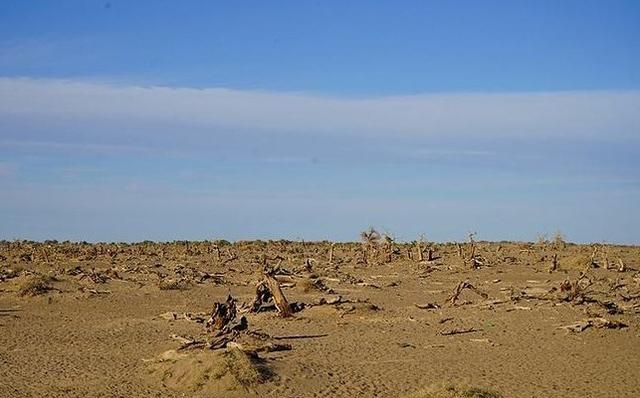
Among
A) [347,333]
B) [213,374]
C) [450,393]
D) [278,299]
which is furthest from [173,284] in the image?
[450,393]

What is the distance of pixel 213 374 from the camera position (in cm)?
1379

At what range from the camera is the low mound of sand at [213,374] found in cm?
1354

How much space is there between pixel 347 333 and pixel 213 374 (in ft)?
22.1

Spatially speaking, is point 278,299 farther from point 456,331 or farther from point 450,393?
point 450,393

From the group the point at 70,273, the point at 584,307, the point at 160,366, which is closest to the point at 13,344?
the point at 160,366

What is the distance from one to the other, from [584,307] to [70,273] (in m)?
21.5

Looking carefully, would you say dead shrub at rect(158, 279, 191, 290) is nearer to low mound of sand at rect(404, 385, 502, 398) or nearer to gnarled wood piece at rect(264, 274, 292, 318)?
gnarled wood piece at rect(264, 274, 292, 318)

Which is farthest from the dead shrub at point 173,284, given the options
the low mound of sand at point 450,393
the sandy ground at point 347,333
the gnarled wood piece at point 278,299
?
the low mound of sand at point 450,393

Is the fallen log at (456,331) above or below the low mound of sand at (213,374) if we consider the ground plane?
above

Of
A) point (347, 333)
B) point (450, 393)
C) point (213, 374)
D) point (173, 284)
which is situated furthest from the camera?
point (173, 284)

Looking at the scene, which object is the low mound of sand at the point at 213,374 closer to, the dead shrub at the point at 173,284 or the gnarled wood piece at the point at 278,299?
the gnarled wood piece at the point at 278,299

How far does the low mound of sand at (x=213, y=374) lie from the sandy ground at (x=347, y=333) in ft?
0.13

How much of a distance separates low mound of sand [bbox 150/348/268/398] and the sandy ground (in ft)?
0.13

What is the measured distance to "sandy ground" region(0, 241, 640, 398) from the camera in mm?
14406
